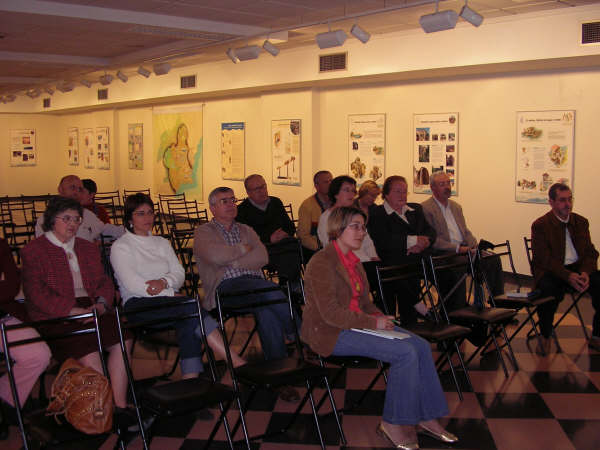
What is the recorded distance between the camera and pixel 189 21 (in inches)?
316

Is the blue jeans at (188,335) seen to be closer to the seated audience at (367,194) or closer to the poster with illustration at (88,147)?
the seated audience at (367,194)

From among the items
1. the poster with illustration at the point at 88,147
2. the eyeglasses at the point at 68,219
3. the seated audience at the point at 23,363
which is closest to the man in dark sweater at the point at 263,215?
the eyeglasses at the point at 68,219

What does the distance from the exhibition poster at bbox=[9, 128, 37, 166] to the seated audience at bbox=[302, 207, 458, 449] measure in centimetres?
1803

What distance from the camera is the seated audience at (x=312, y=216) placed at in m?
6.34

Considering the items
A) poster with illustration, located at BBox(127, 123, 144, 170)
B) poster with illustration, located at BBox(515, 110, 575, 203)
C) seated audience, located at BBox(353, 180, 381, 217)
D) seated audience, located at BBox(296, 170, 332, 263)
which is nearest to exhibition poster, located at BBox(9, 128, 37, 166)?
poster with illustration, located at BBox(127, 123, 144, 170)

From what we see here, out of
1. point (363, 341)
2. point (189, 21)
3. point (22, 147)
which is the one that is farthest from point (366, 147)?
point (22, 147)

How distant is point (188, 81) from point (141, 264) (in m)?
8.39

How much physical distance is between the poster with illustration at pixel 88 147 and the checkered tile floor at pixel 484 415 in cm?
1402

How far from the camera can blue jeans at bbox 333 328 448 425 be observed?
3.54 metres

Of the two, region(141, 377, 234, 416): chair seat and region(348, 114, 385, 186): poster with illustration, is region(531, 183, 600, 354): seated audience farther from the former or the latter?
region(348, 114, 385, 186): poster with illustration

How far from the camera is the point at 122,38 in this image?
30.9 ft

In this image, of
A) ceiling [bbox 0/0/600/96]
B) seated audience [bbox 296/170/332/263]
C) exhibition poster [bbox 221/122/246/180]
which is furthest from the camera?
exhibition poster [bbox 221/122/246/180]

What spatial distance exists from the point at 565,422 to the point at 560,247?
201 cm

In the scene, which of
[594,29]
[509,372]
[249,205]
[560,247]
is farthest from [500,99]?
[509,372]
